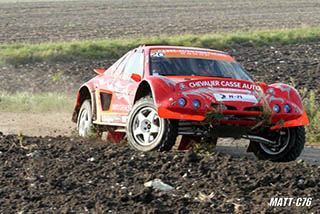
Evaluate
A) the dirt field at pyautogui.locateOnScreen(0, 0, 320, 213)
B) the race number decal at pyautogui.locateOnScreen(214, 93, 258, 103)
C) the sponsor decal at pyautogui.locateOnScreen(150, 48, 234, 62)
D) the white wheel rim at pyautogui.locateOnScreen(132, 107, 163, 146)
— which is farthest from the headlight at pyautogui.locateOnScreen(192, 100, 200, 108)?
the sponsor decal at pyautogui.locateOnScreen(150, 48, 234, 62)

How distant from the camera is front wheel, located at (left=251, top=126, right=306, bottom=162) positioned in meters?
8.53

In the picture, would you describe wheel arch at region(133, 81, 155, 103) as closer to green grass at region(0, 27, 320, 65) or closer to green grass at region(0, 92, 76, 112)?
green grass at region(0, 92, 76, 112)

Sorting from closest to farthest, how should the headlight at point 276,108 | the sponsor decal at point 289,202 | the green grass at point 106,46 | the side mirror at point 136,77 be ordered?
the sponsor decal at point 289,202 → the headlight at point 276,108 → the side mirror at point 136,77 → the green grass at point 106,46

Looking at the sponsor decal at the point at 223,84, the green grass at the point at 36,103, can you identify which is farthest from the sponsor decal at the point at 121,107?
the green grass at the point at 36,103

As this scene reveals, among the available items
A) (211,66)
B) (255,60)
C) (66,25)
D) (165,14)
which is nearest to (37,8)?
(165,14)

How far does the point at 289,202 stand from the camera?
19.8 ft

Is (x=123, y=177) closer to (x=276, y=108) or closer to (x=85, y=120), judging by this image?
(x=276, y=108)

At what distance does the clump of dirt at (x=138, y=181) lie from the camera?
5.73 meters

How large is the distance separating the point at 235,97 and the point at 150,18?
1490 inches

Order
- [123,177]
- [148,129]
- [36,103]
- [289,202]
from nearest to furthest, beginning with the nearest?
1. [289,202]
2. [123,177]
3. [148,129]
4. [36,103]

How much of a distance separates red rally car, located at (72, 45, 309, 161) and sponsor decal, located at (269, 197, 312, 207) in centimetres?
188

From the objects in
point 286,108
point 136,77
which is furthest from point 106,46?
point 286,108

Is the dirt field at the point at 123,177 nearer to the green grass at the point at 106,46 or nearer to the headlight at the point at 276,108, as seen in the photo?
the headlight at the point at 276,108

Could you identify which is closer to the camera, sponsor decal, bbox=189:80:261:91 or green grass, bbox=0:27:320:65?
sponsor decal, bbox=189:80:261:91
